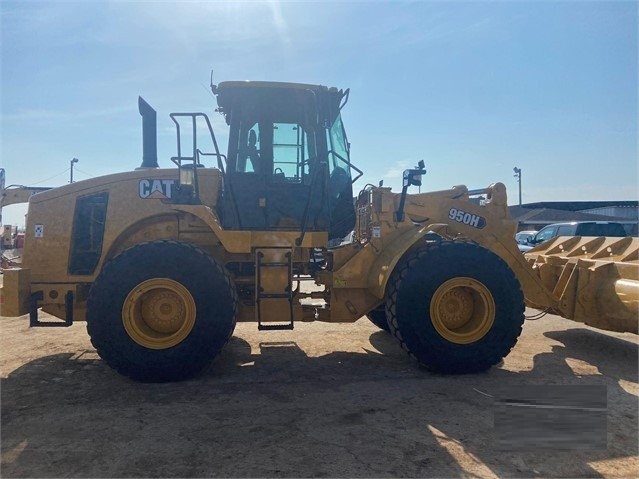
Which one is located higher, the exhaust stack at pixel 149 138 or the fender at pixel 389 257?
the exhaust stack at pixel 149 138

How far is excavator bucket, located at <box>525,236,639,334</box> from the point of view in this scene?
202 inches

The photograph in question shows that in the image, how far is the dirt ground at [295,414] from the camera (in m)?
3.02

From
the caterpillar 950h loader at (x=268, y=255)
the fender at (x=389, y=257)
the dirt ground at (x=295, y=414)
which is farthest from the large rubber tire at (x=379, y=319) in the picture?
the fender at (x=389, y=257)

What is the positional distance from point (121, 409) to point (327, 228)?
2831mm

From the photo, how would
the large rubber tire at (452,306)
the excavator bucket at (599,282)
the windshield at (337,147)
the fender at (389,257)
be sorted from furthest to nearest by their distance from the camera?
the windshield at (337,147), the excavator bucket at (599,282), the fender at (389,257), the large rubber tire at (452,306)

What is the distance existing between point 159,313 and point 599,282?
4.94 m

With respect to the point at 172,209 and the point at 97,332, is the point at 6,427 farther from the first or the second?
the point at 172,209

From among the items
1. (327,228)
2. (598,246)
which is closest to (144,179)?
(327,228)

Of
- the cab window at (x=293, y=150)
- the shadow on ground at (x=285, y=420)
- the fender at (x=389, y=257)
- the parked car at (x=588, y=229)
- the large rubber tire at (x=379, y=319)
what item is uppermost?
the cab window at (x=293, y=150)

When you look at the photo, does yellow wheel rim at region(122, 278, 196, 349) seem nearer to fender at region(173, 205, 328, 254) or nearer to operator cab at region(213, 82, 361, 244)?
fender at region(173, 205, 328, 254)

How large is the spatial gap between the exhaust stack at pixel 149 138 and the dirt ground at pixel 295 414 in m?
2.43

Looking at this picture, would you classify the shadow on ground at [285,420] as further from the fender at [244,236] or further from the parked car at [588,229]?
the parked car at [588,229]

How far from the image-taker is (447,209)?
5.54 meters

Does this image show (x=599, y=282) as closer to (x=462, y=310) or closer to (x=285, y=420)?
(x=462, y=310)
